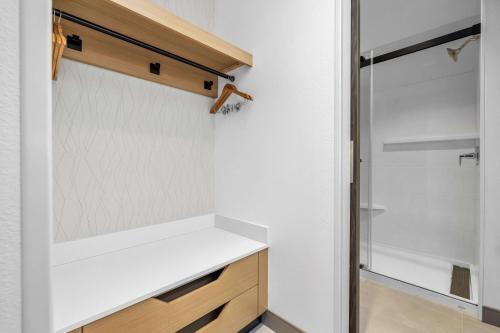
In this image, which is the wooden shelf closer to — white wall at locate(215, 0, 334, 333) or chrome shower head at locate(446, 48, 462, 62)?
white wall at locate(215, 0, 334, 333)

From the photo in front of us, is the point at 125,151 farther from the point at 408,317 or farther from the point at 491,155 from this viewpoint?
the point at 491,155

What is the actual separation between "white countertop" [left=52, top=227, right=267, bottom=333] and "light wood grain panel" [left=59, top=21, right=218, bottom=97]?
972mm

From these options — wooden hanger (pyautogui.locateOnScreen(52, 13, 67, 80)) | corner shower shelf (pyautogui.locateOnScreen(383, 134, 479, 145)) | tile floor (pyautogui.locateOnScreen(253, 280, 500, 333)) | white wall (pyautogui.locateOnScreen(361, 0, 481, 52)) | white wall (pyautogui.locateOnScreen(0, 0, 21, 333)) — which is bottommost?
tile floor (pyautogui.locateOnScreen(253, 280, 500, 333))

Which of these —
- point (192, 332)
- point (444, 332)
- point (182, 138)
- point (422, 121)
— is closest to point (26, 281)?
point (192, 332)

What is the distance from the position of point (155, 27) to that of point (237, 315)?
147cm

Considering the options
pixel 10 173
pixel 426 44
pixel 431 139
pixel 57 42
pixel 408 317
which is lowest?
pixel 408 317

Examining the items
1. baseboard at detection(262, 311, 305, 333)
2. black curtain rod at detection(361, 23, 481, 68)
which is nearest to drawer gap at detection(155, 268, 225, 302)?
baseboard at detection(262, 311, 305, 333)

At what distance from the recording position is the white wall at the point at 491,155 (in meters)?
1.33

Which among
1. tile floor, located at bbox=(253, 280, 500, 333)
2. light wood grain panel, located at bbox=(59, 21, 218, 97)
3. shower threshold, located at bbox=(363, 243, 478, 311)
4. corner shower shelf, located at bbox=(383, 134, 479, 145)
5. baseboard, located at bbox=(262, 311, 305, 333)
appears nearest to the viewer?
light wood grain panel, located at bbox=(59, 21, 218, 97)

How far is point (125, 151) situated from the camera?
1.28 metres

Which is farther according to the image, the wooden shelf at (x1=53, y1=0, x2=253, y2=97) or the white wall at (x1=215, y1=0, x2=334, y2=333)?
the white wall at (x1=215, y1=0, x2=334, y2=333)

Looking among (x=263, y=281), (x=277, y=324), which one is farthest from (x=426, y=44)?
(x=277, y=324)

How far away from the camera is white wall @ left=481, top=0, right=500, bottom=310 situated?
1.33m

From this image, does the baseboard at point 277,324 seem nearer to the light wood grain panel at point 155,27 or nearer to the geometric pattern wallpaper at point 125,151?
the geometric pattern wallpaper at point 125,151
